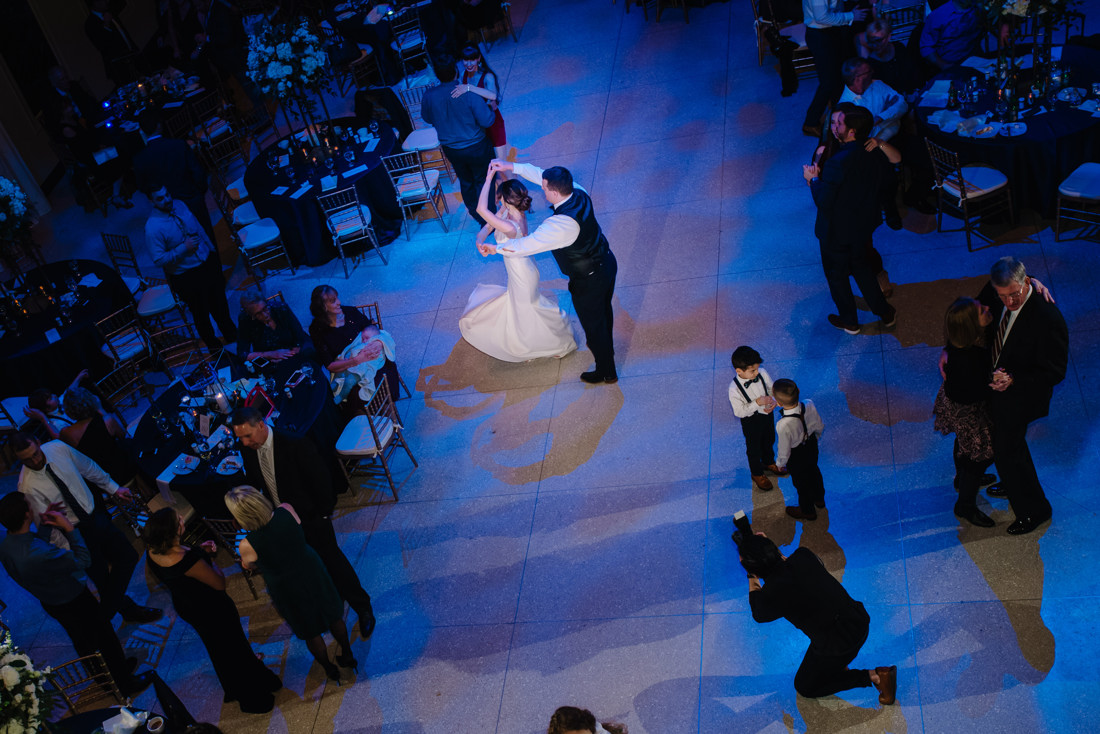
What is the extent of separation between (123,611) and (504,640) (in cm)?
256

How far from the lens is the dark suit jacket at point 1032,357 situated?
13.5ft

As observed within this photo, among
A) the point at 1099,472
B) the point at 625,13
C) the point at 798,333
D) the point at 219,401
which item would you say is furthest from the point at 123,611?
the point at 625,13

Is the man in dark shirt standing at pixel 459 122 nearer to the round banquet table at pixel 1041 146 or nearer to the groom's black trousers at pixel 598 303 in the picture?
the groom's black trousers at pixel 598 303

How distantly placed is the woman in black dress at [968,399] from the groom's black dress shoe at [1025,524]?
0.12 m

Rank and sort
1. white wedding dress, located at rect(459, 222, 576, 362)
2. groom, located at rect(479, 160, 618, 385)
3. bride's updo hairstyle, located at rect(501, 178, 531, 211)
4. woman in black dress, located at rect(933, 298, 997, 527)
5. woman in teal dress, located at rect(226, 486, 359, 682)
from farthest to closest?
white wedding dress, located at rect(459, 222, 576, 362)
bride's updo hairstyle, located at rect(501, 178, 531, 211)
groom, located at rect(479, 160, 618, 385)
woman in teal dress, located at rect(226, 486, 359, 682)
woman in black dress, located at rect(933, 298, 997, 527)

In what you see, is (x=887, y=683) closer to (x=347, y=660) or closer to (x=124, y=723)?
(x=347, y=660)

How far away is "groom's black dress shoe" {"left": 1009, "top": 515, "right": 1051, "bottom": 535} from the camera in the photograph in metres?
4.70

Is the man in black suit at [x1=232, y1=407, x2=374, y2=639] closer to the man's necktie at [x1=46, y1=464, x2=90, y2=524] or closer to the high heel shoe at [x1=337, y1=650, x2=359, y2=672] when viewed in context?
the high heel shoe at [x1=337, y1=650, x2=359, y2=672]

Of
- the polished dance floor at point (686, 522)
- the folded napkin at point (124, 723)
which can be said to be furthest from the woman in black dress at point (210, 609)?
the folded napkin at point (124, 723)

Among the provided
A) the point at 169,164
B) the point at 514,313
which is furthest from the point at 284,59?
the point at 514,313

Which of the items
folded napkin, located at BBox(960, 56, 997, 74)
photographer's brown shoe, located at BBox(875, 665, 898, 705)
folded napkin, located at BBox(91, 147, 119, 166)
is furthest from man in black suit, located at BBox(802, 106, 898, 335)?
folded napkin, located at BBox(91, 147, 119, 166)

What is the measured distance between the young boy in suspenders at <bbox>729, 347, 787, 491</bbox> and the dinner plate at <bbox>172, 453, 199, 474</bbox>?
3424 mm

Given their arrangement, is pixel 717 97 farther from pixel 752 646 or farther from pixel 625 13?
pixel 752 646

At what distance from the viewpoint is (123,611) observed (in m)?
5.75
